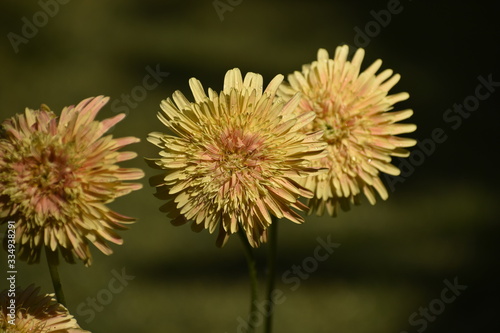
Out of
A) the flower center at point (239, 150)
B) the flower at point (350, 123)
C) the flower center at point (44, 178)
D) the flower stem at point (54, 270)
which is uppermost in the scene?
the flower at point (350, 123)

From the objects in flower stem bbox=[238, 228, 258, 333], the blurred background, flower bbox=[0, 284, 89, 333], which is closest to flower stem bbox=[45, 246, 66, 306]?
flower bbox=[0, 284, 89, 333]

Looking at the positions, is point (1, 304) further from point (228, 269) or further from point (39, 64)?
point (39, 64)

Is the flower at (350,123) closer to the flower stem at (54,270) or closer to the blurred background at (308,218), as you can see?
the flower stem at (54,270)

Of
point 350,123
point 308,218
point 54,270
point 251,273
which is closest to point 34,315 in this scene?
point 54,270

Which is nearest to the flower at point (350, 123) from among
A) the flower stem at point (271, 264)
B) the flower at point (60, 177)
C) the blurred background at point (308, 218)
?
the flower stem at point (271, 264)

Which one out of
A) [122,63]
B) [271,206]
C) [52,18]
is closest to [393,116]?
[271,206]

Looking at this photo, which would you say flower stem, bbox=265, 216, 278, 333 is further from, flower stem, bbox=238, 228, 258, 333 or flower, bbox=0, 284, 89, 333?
flower, bbox=0, 284, 89, 333
